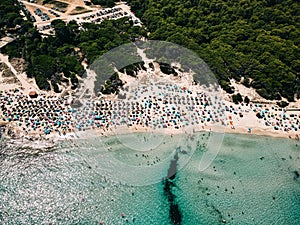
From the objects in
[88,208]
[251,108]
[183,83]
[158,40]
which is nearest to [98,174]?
[88,208]

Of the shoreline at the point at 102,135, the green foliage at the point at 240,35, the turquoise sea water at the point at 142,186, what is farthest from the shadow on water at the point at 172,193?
the green foliage at the point at 240,35

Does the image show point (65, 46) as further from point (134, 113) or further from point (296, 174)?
point (296, 174)

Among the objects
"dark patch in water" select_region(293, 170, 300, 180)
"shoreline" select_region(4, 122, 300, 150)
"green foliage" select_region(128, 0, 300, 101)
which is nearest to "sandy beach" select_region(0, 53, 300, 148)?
"shoreline" select_region(4, 122, 300, 150)

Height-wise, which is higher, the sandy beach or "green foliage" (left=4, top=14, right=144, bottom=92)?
"green foliage" (left=4, top=14, right=144, bottom=92)

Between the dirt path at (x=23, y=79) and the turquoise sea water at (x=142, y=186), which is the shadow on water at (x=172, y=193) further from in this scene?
the dirt path at (x=23, y=79)

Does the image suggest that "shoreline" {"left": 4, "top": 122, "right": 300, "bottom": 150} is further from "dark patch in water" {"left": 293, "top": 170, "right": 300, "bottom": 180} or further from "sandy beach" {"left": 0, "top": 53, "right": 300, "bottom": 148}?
"dark patch in water" {"left": 293, "top": 170, "right": 300, "bottom": 180}

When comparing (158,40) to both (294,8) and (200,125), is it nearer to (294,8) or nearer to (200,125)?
(200,125)
